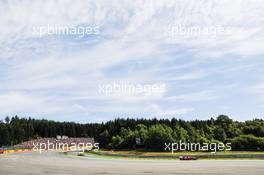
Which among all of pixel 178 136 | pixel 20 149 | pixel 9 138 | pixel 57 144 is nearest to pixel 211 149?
pixel 178 136

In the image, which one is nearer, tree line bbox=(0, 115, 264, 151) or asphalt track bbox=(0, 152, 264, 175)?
asphalt track bbox=(0, 152, 264, 175)

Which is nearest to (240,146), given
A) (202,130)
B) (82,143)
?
(202,130)

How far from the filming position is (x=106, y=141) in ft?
465

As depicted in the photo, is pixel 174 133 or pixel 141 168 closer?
pixel 141 168

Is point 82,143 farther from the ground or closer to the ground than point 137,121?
closer to the ground

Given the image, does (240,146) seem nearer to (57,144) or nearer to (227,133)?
(227,133)

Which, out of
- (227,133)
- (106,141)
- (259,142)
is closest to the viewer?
(259,142)

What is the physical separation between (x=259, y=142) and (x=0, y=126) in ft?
397

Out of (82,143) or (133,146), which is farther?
(82,143)

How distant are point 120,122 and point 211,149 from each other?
57771mm

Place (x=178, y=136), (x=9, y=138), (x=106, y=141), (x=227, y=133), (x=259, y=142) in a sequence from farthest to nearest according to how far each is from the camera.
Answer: (x=9, y=138), (x=106, y=141), (x=227, y=133), (x=178, y=136), (x=259, y=142)

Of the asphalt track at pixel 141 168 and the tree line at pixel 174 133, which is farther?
the tree line at pixel 174 133

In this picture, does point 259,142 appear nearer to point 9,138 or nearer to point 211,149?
point 211,149

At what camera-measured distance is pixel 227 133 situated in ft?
400
